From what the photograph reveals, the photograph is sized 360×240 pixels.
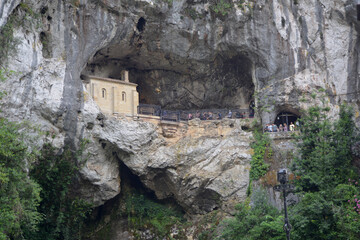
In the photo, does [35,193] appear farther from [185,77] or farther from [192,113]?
[185,77]

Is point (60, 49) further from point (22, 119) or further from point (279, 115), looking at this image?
point (279, 115)

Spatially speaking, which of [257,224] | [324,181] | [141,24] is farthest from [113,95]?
[324,181]

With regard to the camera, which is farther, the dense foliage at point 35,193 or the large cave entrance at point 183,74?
the large cave entrance at point 183,74

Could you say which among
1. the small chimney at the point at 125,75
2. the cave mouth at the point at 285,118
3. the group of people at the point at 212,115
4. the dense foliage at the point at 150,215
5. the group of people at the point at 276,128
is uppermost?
the small chimney at the point at 125,75

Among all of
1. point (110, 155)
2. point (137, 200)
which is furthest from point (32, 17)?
point (137, 200)

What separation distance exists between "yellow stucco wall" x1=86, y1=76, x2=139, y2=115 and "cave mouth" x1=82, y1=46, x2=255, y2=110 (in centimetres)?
229

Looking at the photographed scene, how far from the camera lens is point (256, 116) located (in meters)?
32.7

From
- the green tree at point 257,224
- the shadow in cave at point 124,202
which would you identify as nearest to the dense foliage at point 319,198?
the green tree at point 257,224

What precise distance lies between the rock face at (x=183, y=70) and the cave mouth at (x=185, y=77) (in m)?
0.07

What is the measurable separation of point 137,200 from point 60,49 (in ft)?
32.5

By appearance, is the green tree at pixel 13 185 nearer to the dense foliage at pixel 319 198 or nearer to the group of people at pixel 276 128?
the dense foliage at pixel 319 198

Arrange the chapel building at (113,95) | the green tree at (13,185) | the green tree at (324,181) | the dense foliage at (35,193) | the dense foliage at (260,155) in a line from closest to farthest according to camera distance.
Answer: the green tree at (13,185) < the dense foliage at (35,193) < the green tree at (324,181) < the dense foliage at (260,155) < the chapel building at (113,95)

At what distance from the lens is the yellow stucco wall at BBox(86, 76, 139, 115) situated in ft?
100

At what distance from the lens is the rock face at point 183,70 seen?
27.4 meters
